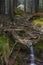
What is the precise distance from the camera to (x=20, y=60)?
3934 mm

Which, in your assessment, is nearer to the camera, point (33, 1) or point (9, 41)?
point (9, 41)

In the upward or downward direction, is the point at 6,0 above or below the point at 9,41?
above

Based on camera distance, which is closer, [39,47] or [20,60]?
[20,60]

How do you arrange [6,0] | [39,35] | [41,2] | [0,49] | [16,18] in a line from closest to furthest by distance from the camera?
[0,49] < [39,35] < [16,18] < [6,0] < [41,2]

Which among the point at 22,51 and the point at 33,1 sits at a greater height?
the point at 33,1

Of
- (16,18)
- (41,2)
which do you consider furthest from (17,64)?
(41,2)

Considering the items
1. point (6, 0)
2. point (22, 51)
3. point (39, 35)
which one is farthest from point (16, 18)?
point (22, 51)

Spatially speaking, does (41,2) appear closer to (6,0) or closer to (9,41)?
(6,0)

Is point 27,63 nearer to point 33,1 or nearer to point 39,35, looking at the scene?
point 39,35

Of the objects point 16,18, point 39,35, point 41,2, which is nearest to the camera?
point 39,35

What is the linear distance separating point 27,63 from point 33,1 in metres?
4.76

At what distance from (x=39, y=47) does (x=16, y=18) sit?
2.37m

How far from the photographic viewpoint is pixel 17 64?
12.5 feet

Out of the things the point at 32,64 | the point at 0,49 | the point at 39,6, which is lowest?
the point at 32,64
